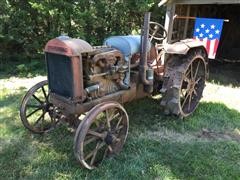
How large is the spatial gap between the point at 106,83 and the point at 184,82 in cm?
133

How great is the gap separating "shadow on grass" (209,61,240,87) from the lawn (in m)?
1.65

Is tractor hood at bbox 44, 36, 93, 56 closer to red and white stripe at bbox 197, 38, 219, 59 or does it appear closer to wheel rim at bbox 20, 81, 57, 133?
wheel rim at bbox 20, 81, 57, 133

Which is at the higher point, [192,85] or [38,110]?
[192,85]

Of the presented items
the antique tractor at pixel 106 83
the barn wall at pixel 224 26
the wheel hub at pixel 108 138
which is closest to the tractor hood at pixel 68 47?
the antique tractor at pixel 106 83

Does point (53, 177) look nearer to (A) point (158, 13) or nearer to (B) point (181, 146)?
(B) point (181, 146)

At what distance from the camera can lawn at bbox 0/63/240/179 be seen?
2.89 m

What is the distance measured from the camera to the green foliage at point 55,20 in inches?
250

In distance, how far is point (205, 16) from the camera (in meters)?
8.05

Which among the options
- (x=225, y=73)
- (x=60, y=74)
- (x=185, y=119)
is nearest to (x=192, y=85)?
(x=185, y=119)

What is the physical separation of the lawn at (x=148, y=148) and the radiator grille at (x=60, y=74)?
2.24ft

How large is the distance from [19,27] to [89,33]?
1.59 meters

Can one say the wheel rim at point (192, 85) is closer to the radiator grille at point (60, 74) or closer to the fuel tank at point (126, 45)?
the fuel tank at point (126, 45)

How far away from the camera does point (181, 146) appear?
134 inches

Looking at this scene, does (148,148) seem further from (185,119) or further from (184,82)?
(184,82)
